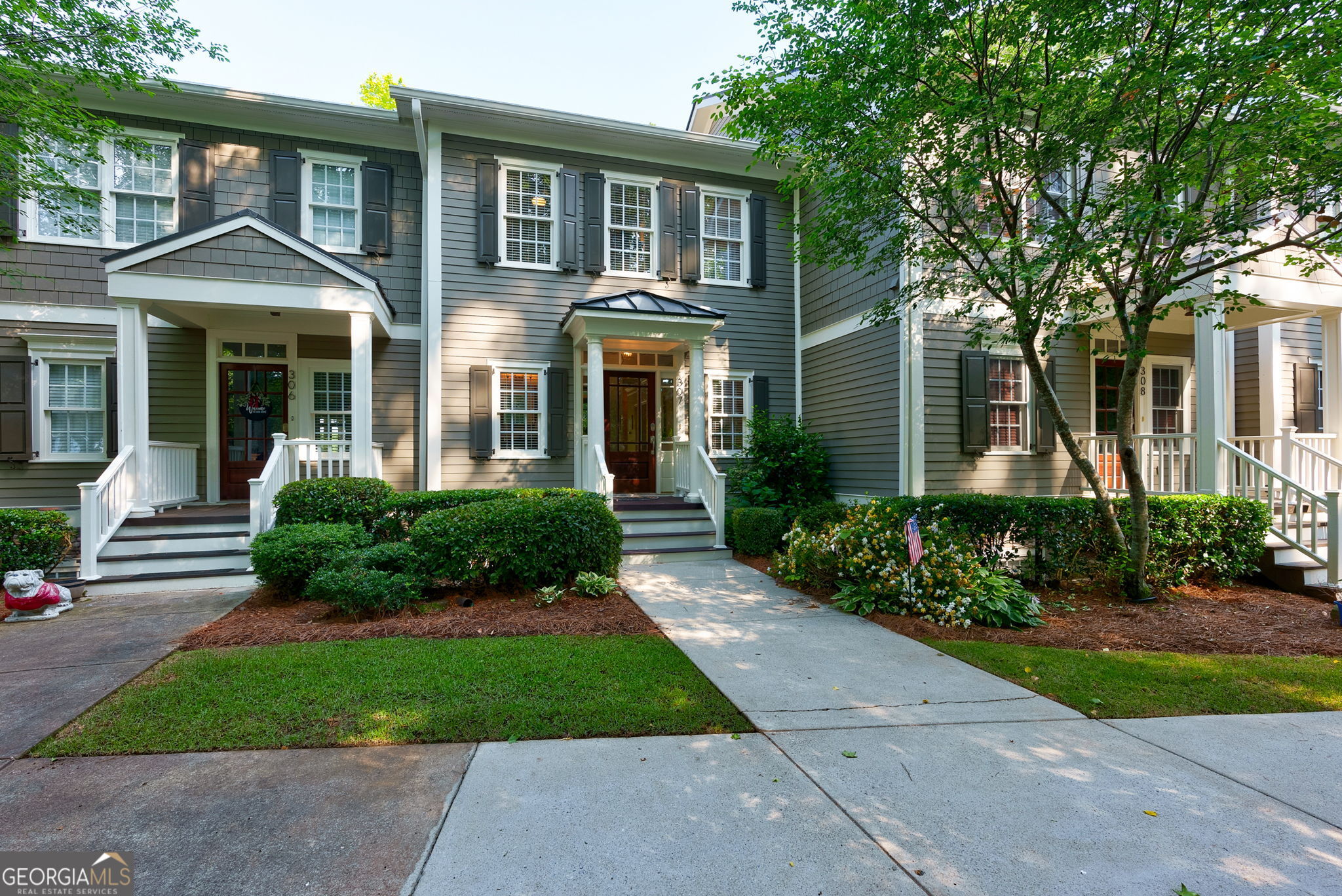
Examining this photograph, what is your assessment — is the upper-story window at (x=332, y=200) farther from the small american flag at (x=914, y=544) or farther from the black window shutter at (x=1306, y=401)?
the black window shutter at (x=1306, y=401)

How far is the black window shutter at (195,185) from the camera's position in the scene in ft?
28.5

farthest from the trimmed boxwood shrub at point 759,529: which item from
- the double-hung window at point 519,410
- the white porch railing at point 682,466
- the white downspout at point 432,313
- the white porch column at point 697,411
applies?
the white downspout at point 432,313

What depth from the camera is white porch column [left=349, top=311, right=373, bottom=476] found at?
307 inches

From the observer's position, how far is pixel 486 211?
30.6 feet

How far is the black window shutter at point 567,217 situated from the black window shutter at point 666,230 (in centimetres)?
137

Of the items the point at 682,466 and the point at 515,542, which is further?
the point at 682,466

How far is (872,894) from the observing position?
203 centimetres

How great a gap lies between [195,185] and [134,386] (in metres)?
3.35

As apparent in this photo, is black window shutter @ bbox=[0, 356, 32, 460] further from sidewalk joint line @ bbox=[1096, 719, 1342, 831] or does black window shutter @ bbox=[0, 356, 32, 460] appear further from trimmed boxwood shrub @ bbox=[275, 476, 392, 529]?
sidewalk joint line @ bbox=[1096, 719, 1342, 831]

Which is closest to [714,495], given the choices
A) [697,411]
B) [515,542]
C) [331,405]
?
[697,411]

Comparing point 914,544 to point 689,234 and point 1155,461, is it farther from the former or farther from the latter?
point 1155,461

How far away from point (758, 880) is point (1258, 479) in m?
8.88

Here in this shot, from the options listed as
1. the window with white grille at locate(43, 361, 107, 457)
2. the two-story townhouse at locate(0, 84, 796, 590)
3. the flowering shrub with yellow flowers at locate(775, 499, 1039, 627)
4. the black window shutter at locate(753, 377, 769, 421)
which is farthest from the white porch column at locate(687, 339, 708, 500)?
the window with white grille at locate(43, 361, 107, 457)

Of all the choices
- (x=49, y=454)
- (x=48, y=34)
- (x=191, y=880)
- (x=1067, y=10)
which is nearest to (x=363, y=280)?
(x=48, y=34)
